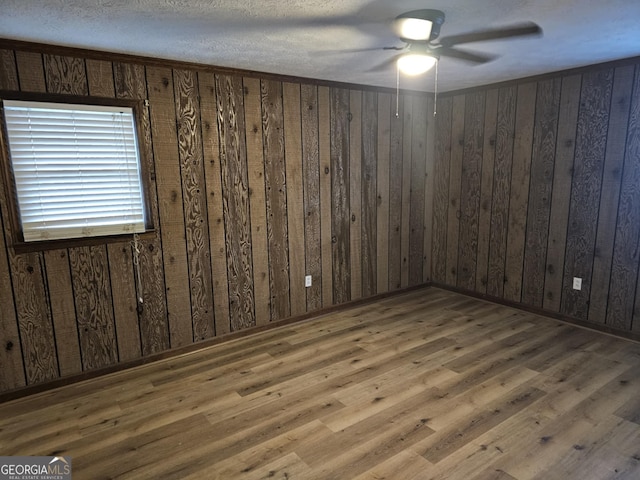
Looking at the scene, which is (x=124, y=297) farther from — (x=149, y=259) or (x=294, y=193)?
(x=294, y=193)

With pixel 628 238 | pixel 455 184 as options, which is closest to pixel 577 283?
pixel 628 238

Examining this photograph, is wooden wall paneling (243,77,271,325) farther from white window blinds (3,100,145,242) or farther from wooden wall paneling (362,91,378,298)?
wooden wall paneling (362,91,378,298)

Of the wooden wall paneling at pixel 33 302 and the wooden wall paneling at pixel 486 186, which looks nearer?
the wooden wall paneling at pixel 33 302

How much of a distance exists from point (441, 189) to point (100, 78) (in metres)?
3.60

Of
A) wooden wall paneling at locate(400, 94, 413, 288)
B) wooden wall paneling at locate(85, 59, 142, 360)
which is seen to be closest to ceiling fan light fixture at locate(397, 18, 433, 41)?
wooden wall paneling at locate(85, 59, 142, 360)

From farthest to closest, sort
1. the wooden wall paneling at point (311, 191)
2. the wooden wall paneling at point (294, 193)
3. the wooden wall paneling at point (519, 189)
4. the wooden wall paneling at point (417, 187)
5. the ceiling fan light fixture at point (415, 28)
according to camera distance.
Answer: the wooden wall paneling at point (417, 187)
the wooden wall paneling at point (519, 189)
the wooden wall paneling at point (311, 191)
the wooden wall paneling at point (294, 193)
the ceiling fan light fixture at point (415, 28)

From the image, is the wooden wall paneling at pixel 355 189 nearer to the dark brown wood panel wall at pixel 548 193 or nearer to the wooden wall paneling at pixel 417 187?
the wooden wall paneling at pixel 417 187

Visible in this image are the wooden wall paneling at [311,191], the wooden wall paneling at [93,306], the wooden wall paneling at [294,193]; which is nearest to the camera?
the wooden wall paneling at [93,306]

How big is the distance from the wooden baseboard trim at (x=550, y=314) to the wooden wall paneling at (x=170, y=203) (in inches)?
120

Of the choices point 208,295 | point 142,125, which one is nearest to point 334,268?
point 208,295

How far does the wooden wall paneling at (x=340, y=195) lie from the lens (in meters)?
3.94

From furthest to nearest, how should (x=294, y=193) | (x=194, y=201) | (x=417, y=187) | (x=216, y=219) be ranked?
1. (x=417, y=187)
2. (x=294, y=193)
3. (x=216, y=219)
4. (x=194, y=201)

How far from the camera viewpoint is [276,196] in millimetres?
3670

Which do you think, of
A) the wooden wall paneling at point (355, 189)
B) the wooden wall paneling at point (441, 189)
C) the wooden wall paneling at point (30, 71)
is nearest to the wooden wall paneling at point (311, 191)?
the wooden wall paneling at point (355, 189)
